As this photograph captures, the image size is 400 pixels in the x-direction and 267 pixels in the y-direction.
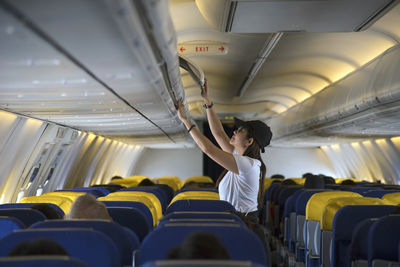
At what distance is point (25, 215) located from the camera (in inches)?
194

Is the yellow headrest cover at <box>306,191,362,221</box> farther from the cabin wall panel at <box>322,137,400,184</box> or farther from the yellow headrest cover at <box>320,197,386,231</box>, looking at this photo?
the cabin wall panel at <box>322,137,400,184</box>

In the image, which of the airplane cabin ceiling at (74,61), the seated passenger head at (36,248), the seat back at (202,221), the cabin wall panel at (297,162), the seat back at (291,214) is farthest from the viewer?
the cabin wall panel at (297,162)

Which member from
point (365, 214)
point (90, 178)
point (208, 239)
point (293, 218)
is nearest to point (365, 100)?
point (293, 218)

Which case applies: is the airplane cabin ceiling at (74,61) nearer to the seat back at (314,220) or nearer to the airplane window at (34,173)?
the seat back at (314,220)

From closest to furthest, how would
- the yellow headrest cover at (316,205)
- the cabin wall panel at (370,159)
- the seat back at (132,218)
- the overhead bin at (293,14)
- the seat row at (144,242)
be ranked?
1. the seat row at (144,242)
2. the seat back at (132,218)
3. the overhead bin at (293,14)
4. the yellow headrest cover at (316,205)
5. the cabin wall panel at (370,159)

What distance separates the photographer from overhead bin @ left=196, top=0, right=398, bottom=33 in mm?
5887

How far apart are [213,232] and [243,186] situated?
2158 mm

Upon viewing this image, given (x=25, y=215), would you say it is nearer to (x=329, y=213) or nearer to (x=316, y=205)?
(x=329, y=213)

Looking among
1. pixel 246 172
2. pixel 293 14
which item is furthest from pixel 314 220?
pixel 293 14

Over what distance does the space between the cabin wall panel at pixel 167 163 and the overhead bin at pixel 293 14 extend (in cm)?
1967

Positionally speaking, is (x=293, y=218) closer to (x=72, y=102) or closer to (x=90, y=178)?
(x=72, y=102)

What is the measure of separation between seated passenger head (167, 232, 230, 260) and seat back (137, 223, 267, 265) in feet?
2.36

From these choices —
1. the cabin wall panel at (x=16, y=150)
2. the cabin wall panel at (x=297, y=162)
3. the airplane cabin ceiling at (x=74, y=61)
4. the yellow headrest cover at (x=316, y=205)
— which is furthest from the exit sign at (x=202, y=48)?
the cabin wall panel at (x=297, y=162)

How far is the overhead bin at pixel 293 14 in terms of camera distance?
5887 millimetres
